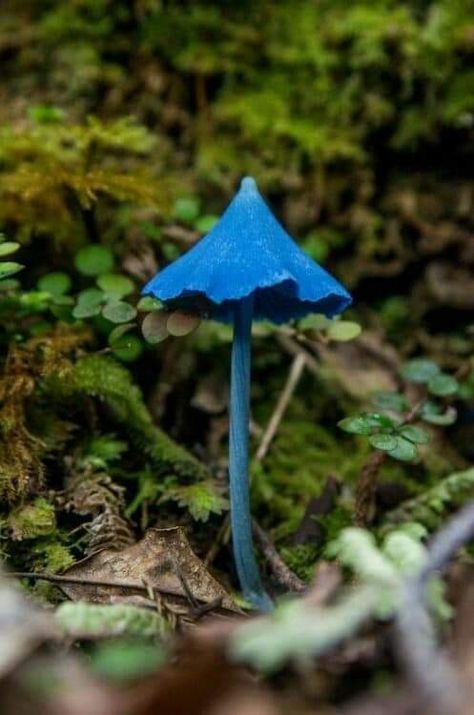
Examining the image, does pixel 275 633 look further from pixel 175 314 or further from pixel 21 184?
pixel 21 184

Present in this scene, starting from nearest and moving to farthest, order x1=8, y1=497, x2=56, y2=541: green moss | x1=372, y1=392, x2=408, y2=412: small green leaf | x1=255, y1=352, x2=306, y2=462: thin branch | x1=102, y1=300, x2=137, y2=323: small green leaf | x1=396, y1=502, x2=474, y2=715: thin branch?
x1=396, y1=502, x2=474, y2=715: thin branch < x1=8, y1=497, x2=56, y2=541: green moss < x1=102, y1=300, x2=137, y2=323: small green leaf < x1=372, y1=392, x2=408, y2=412: small green leaf < x1=255, y1=352, x2=306, y2=462: thin branch

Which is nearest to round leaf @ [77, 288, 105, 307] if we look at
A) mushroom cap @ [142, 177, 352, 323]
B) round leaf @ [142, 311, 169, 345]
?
round leaf @ [142, 311, 169, 345]

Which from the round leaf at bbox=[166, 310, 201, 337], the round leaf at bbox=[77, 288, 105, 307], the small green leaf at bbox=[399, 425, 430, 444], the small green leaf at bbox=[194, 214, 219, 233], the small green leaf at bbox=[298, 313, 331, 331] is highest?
the round leaf at bbox=[166, 310, 201, 337]

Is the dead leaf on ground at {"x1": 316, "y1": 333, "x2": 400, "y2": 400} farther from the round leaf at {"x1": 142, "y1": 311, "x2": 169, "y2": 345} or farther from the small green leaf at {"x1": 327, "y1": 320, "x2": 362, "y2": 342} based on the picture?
the round leaf at {"x1": 142, "y1": 311, "x2": 169, "y2": 345}

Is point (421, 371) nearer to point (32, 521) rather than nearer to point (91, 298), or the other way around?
point (91, 298)

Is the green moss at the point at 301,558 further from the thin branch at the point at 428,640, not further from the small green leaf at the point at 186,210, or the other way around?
the small green leaf at the point at 186,210

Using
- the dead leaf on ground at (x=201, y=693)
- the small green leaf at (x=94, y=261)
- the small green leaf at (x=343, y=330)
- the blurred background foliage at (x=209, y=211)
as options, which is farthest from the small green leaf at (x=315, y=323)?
the dead leaf on ground at (x=201, y=693)
